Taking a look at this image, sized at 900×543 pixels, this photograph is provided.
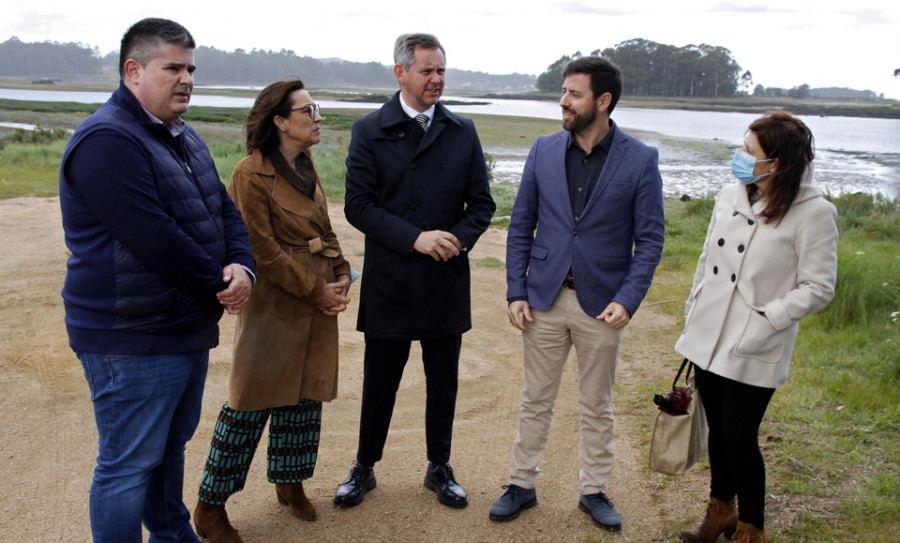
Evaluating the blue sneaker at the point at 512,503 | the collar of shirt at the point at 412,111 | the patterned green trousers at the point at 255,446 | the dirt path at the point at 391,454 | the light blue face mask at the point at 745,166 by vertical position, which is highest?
the collar of shirt at the point at 412,111

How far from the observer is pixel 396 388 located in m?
3.46

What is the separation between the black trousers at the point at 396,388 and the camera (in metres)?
3.39

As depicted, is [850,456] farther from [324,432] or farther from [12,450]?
[12,450]

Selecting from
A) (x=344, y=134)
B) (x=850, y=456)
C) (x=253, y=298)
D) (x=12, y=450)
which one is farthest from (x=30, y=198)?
(x=344, y=134)

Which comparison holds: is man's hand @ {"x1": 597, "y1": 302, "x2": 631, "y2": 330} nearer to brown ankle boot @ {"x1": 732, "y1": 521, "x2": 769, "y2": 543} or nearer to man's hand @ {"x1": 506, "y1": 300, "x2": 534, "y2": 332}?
man's hand @ {"x1": 506, "y1": 300, "x2": 534, "y2": 332}

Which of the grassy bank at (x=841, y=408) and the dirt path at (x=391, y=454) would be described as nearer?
the dirt path at (x=391, y=454)

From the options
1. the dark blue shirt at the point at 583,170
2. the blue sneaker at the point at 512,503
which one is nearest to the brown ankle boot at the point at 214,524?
the blue sneaker at the point at 512,503

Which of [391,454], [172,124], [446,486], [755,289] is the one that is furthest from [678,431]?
[172,124]

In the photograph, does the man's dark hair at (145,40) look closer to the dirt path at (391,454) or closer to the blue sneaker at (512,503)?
the dirt path at (391,454)

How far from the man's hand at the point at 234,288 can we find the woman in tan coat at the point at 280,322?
1.24ft

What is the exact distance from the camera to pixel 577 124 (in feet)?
10.4

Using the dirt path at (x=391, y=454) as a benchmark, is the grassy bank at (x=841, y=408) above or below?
above

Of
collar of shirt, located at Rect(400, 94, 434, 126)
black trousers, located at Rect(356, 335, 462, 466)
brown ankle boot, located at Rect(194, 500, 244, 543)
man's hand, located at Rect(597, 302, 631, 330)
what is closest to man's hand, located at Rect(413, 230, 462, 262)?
black trousers, located at Rect(356, 335, 462, 466)

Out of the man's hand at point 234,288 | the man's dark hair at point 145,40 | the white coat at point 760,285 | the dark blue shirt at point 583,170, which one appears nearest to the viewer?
the man's dark hair at point 145,40
